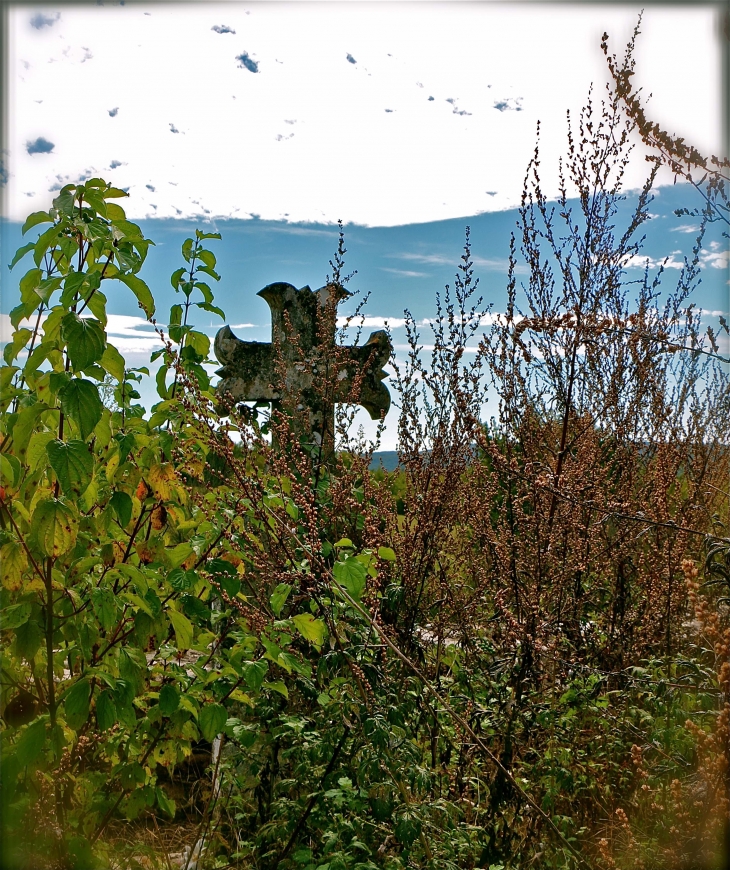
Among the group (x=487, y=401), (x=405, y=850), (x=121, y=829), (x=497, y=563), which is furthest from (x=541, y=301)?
(x=121, y=829)

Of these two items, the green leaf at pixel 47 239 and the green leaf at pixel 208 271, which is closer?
the green leaf at pixel 47 239

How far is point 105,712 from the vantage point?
6.88ft

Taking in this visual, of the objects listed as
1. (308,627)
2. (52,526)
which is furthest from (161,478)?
(308,627)

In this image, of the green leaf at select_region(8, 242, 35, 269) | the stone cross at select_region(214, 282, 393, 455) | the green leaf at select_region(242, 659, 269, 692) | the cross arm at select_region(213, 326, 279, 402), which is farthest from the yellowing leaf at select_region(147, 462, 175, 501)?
the cross arm at select_region(213, 326, 279, 402)

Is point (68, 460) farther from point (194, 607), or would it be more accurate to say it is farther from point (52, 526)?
point (194, 607)

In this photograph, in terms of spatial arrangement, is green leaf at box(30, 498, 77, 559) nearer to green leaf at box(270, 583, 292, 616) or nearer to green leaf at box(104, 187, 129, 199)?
green leaf at box(270, 583, 292, 616)

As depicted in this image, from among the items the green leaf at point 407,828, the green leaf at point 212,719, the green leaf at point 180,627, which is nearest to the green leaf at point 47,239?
the green leaf at point 180,627

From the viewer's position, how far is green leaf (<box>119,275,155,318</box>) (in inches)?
84.6

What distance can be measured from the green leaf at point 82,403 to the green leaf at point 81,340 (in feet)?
0.18

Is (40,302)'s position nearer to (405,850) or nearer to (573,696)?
(405,850)

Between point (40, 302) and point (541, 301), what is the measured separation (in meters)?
2.38

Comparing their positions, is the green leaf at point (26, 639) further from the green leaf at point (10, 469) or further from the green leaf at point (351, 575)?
the green leaf at point (351, 575)

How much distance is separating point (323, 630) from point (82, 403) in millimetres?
939

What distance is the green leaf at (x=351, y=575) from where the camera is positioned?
6.79 feet
